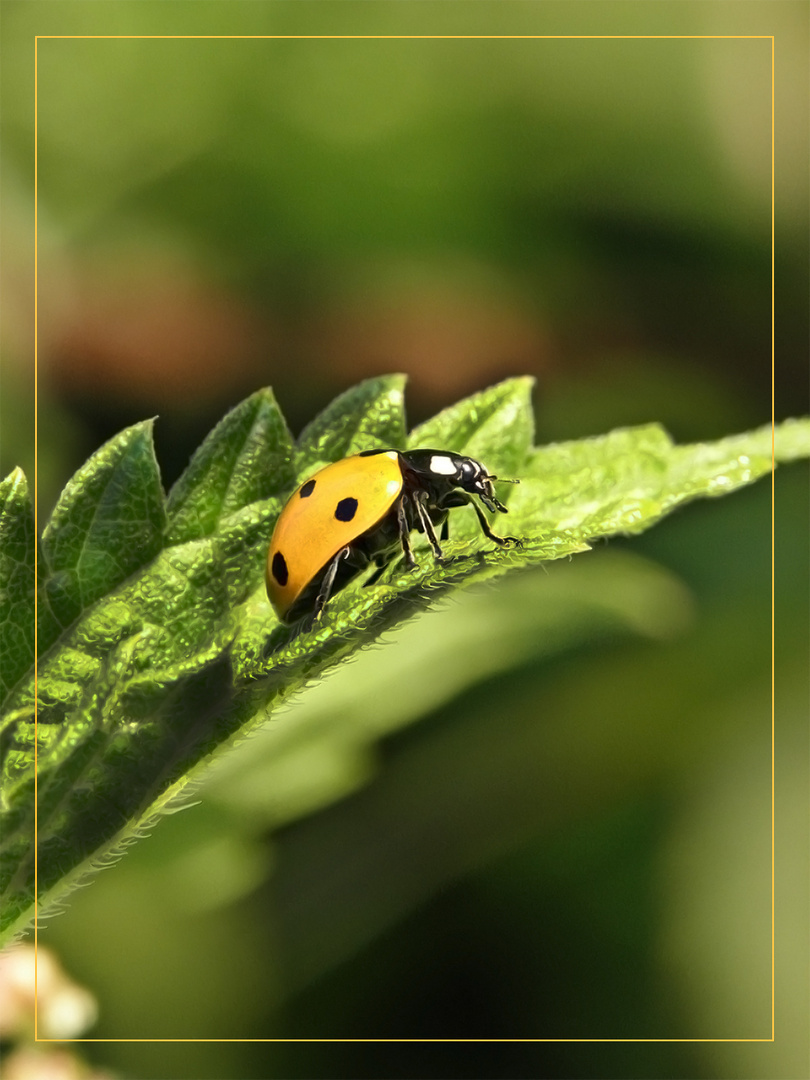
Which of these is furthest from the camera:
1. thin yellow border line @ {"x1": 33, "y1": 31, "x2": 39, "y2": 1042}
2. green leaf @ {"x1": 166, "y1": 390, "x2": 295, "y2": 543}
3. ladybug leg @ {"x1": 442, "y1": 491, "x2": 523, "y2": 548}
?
ladybug leg @ {"x1": 442, "y1": 491, "x2": 523, "y2": 548}

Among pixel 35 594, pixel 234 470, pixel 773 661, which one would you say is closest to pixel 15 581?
pixel 35 594

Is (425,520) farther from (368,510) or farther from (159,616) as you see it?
(159,616)

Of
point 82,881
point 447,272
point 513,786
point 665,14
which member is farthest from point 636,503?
point 447,272

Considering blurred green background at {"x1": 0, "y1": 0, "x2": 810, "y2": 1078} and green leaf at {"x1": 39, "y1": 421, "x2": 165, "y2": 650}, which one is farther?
blurred green background at {"x1": 0, "y1": 0, "x2": 810, "y2": 1078}

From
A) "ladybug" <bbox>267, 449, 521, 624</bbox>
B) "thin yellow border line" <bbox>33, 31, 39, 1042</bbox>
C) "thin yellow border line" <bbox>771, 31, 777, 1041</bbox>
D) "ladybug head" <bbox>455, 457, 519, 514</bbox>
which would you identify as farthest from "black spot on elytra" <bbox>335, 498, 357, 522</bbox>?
"thin yellow border line" <bbox>771, 31, 777, 1041</bbox>

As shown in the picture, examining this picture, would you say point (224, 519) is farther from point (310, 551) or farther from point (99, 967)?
point (99, 967)

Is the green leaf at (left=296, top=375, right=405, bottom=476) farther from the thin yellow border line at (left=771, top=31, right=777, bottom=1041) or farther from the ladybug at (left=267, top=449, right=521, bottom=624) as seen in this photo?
the thin yellow border line at (left=771, top=31, right=777, bottom=1041)
